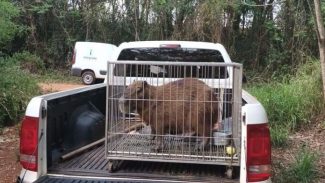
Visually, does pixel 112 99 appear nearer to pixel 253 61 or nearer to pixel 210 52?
pixel 210 52

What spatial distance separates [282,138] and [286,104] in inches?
55.4

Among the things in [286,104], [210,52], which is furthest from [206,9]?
[210,52]

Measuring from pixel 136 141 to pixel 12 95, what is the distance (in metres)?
5.60

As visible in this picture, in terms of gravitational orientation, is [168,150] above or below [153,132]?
below

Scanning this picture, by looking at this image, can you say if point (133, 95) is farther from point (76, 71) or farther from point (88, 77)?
point (76, 71)

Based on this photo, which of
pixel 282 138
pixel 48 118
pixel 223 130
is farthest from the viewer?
pixel 282 138

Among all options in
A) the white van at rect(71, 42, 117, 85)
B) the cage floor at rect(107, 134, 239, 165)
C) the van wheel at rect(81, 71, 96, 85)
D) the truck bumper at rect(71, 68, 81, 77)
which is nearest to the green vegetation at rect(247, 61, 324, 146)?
the cage floor at rect(107, 134, 239, 165)

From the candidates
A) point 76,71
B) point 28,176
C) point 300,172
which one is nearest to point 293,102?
point 300,172

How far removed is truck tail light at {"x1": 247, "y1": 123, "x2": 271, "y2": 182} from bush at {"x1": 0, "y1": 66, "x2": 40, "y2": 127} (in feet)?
20.9

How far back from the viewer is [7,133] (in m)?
8.76

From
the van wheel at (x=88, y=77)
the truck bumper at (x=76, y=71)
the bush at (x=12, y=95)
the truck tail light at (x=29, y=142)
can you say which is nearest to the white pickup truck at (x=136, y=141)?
the truck tail light at (x=29, y=142)

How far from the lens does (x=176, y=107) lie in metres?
4.16

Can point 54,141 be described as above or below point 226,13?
below

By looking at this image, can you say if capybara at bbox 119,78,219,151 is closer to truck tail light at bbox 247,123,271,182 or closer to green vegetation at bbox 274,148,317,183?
truck tail light at bbox 247,123,271,182
